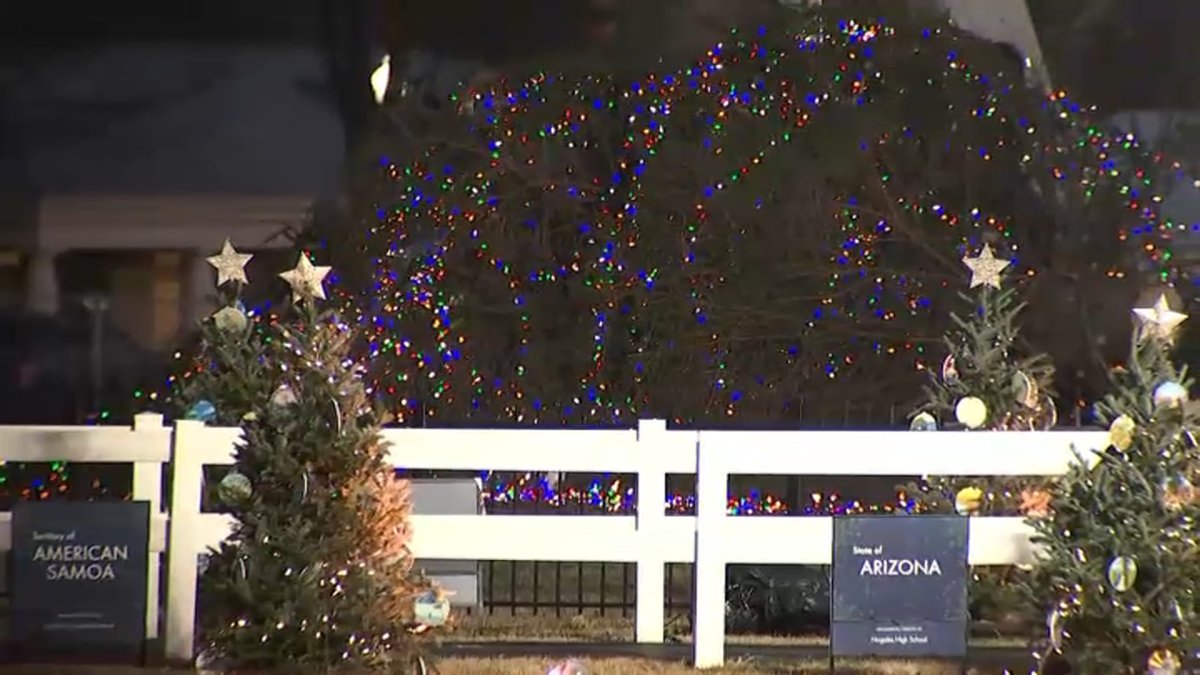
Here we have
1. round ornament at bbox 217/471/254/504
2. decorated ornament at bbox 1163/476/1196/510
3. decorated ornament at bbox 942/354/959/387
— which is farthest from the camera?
decorated ornament at bbox 942/354/959/387

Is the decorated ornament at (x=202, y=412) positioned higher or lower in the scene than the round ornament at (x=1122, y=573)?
higher

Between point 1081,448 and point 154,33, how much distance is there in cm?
590

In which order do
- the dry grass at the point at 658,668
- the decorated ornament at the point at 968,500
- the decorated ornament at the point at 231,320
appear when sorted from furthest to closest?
1. the decorated ornament at the point at 231,320
2. the decorated ornament at the point at 968,500
3. the dry grass at the point at 658,668

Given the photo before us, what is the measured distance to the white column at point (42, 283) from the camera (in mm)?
8297

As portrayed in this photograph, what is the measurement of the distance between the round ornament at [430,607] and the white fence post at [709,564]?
1.07 meters

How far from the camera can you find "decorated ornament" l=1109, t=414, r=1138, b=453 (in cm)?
493

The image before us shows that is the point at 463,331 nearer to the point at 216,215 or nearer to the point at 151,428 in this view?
the point at 216,215

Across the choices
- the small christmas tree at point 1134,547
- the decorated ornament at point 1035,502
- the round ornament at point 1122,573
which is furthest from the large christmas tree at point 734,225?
Answer: the round ornament at point 1122,573

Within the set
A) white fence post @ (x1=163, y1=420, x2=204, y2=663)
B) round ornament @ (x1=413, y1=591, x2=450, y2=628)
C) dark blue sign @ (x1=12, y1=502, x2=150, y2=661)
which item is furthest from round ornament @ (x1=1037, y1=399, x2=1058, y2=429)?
dark blue sign @ (x1=12, y1=502, x2=150, y2=661)

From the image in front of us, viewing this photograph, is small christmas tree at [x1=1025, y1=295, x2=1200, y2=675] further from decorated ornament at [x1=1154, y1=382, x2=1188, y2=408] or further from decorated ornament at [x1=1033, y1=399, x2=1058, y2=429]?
decorated ornament at [x1=1033, y1=399, x2=1058, y2=429]

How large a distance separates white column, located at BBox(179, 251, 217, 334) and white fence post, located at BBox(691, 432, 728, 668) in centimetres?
393

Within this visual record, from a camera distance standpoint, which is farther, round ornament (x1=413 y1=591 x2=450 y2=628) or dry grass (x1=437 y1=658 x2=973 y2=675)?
dry grass (x1=437 y1=658 x2=973 y2=675)

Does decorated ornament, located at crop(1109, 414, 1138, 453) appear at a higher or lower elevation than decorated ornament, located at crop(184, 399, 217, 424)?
lower

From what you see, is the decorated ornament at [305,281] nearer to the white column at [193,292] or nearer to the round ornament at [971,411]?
the round ornament at [971,411]
